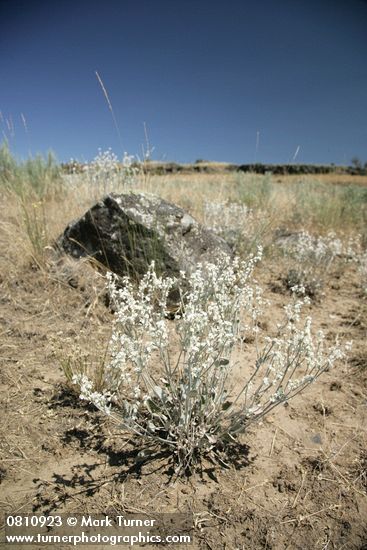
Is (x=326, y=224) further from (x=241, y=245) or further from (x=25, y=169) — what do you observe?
(x=25, y=169)

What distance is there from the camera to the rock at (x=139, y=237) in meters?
3.50

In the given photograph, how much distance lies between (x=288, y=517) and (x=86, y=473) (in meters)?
1.05

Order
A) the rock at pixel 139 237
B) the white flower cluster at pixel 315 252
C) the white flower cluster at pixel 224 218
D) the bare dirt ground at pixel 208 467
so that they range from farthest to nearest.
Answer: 1. the white flower cluster at pixel 224 218
2. the white flower cluster at pixel 315 252
3. the rock at pixel 139 237
4. the bare dirt ground at pixel 208 467

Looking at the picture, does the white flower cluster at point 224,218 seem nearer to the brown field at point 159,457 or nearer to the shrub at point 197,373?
the brown field at point 159,457

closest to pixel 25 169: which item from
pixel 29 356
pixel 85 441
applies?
pixel 29 356

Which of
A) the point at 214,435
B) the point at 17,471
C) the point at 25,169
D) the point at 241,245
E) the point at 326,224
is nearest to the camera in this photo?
the point at 17,471

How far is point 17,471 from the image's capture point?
70.2 inches

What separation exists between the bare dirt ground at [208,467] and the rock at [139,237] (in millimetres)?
1044

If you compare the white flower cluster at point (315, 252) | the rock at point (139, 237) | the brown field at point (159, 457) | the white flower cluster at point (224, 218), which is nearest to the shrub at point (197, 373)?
the brown field at point (159, 457)

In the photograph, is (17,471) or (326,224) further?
(326,224)

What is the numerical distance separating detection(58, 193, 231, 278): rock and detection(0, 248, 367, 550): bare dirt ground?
104 cm

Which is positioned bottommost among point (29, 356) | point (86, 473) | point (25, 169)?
→ point (86, 473)

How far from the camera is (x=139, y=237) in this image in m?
3.50

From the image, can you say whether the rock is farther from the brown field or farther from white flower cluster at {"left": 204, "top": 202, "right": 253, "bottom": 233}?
white flower cluster at {"left": 204, "top": 202, "right": 253, "bottom": 233}
